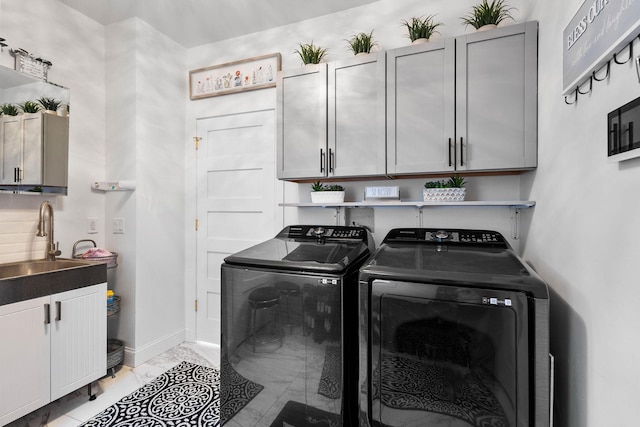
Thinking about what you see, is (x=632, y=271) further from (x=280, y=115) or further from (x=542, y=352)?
(x=280, y=115)

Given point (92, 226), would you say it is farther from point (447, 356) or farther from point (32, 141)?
point (447, 356)

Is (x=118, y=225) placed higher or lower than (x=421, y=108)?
lower

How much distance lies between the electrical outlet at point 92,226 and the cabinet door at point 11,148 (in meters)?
0.63

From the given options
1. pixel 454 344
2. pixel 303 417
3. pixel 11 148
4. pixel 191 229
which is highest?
pixel 11 148

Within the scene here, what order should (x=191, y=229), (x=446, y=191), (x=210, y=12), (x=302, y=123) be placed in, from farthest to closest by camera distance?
(x=191, y=229) < (x=210, y=12) < (x=302, y=123) < (x=446, y=191)

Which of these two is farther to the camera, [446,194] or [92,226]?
[92,226]

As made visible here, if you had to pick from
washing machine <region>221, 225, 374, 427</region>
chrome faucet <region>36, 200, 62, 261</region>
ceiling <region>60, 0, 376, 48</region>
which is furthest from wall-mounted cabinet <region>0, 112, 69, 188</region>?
washing machine <region>221, 225, 374, 427</region>

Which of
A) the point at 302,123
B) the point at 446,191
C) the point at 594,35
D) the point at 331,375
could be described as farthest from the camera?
the point at 302,123

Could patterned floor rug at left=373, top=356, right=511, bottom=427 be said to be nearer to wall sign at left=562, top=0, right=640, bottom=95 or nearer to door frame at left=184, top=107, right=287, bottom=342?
wall sign at left=562, top=0, right=640, bottom=95

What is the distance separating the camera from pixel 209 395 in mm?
2281

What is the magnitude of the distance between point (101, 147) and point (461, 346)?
312 centimetres

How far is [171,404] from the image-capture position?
2162mm

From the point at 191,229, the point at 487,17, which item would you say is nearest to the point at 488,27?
the point at 487,17

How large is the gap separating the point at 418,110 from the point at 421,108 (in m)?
0.02
